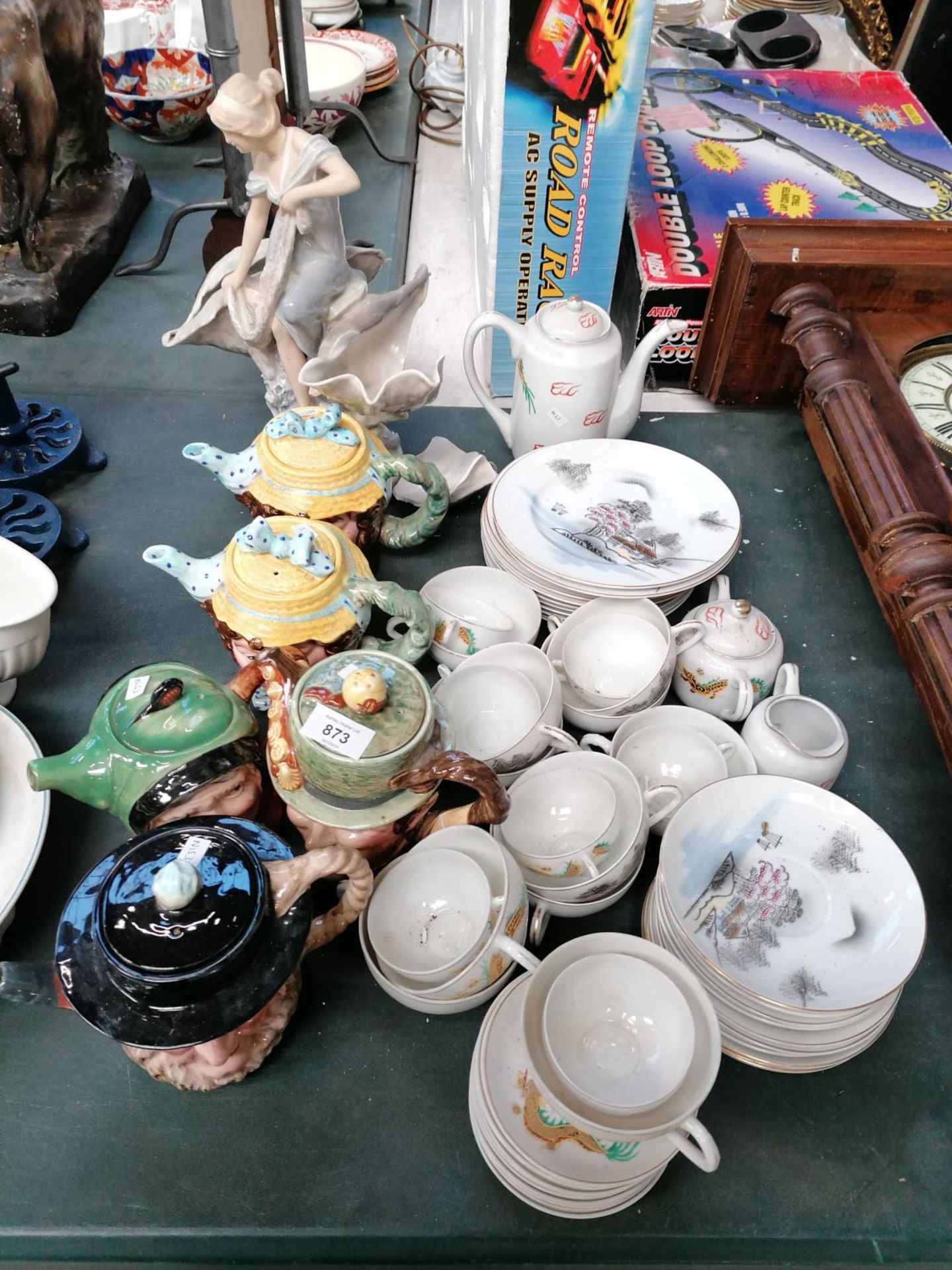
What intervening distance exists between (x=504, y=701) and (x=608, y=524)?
387 mm

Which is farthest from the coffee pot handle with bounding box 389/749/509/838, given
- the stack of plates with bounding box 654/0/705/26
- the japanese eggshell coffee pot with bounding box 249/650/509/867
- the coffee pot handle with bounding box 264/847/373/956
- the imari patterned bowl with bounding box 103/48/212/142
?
the stack of plates with bounding box 654/0/705/26

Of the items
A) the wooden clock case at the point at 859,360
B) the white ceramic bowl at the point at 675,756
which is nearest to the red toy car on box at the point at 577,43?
the wooden clock case at the point at 859,360

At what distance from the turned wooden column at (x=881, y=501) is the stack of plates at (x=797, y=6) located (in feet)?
6.74

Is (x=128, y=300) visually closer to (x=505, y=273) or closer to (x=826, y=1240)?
(x=505, y=273)

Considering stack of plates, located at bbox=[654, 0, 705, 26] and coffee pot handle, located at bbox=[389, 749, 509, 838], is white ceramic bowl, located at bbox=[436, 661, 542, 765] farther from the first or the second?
stack of plates, located at bbox=[654, 0, 705, 26]

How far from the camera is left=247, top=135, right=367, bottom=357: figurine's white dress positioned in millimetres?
1344

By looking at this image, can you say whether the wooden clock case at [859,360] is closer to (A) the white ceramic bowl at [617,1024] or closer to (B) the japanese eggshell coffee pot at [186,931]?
(A) the white ceramic bowl at [617,1024]

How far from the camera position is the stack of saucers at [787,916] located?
3.07 ft

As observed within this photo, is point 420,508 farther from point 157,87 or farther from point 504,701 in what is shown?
point 157,87

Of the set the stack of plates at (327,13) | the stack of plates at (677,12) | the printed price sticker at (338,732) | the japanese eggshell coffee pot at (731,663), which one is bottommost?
the japanese eggshell coffee pot at (731,663)

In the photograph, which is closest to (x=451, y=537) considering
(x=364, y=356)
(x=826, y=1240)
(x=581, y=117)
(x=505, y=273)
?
(x=364, y=356)

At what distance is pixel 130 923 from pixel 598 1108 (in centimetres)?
44

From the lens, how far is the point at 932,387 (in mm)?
1539

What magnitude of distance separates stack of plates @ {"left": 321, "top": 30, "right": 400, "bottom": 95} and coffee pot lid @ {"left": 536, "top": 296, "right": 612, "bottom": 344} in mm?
1772
